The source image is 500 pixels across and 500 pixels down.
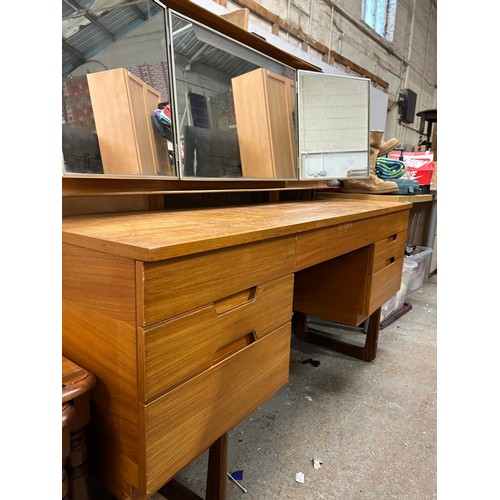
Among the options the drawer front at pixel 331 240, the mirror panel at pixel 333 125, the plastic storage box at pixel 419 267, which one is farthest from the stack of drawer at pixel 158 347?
the plastic storage box at pixel 419 267

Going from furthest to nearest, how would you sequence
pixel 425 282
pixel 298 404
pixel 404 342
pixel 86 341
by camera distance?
pixel 425 282, pixel 404 342, pixel 298 404, pixel 86 341

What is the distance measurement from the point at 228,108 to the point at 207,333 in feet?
3.18

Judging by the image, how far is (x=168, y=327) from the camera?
0.59 meters

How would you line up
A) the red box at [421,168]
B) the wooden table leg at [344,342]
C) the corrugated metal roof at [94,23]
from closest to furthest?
1. the corrugated metal roof at [94,23]
2. the wooden table leg at [344,342]
3. the red box at [421,168]

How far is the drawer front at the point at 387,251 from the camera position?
1485mm

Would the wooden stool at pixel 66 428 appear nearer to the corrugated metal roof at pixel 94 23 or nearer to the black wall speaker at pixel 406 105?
the corrugated metal roof at pixel 94 23

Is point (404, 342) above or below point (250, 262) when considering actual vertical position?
below

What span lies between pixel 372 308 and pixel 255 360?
877 mm

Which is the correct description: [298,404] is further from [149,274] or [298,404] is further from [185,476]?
[149,274]

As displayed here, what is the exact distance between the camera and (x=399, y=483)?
115 centimetres

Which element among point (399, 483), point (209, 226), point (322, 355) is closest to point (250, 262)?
Result: point (209, 226)

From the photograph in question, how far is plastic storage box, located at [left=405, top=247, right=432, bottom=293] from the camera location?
2.84 meters
